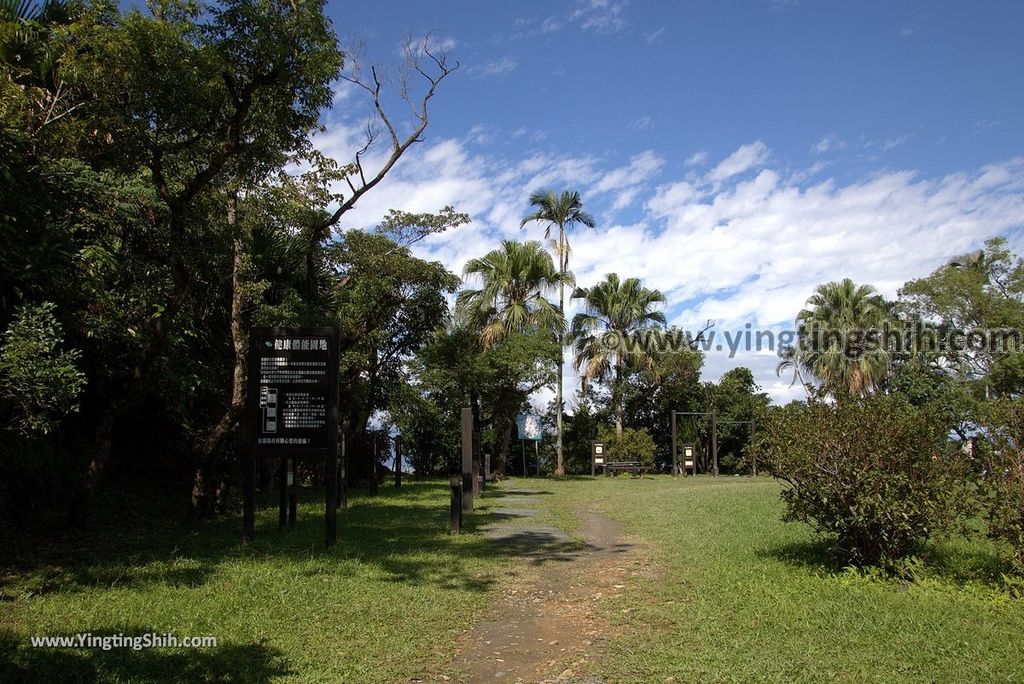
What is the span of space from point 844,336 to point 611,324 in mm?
9342

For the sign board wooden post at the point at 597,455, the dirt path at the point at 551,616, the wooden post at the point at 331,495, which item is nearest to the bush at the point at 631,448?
the sign board wooden post at the point at 597,455

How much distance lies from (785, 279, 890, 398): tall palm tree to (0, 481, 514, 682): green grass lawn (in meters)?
23.2

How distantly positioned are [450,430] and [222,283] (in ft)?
57.6

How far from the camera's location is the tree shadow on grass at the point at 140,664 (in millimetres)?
4289

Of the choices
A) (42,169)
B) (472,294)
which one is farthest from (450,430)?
(42,169)

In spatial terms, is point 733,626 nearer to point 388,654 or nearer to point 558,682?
point 558,682

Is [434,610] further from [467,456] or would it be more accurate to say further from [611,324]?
[611,324]

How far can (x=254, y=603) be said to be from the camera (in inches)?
240

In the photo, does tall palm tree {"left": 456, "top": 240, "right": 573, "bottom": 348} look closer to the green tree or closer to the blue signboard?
the blue signboard

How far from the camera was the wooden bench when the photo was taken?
1169 inches

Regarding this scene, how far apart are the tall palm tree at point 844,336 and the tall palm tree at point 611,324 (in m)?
6.22

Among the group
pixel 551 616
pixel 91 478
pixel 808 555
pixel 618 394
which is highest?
pixel 618 394

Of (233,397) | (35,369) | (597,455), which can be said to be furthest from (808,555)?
(597,455)

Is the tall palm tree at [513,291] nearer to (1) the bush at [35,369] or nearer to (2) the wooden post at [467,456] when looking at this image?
(2) the wooden post at [467,456]
